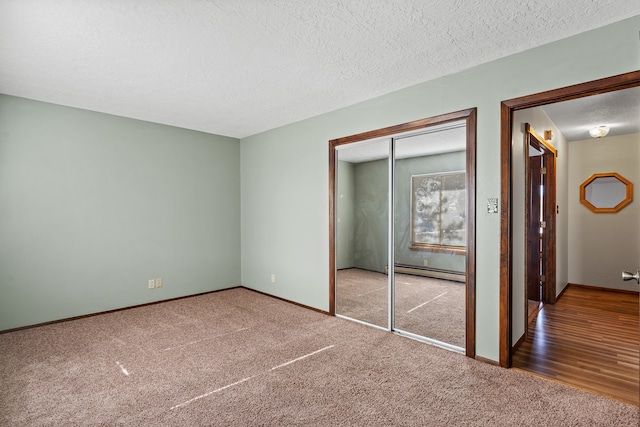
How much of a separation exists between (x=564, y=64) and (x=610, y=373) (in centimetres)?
244

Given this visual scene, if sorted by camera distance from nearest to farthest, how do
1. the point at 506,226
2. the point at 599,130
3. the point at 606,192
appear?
1. the point at 506,226
2. the point at 599,130
3. the point at 606,192

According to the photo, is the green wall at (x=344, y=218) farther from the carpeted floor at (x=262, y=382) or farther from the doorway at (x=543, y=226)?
the doorway at (x=543, y=226)

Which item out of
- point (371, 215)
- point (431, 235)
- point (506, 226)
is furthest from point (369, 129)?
point (506, 226)

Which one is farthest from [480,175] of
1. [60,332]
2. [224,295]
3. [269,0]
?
[60,332]

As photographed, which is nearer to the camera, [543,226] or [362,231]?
[362,231]

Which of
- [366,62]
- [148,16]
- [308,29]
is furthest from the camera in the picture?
[366,62]

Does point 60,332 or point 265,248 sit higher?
point 265,248

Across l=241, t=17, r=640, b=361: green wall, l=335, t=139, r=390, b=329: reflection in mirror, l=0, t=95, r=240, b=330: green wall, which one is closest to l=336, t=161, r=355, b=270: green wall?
l=335, t=139, r=390, b=329: reflection in mirror

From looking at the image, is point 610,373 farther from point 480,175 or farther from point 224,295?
point 224,295

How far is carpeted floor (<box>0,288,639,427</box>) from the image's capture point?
203cm

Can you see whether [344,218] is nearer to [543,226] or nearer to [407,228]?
[407,228]

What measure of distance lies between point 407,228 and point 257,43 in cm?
231

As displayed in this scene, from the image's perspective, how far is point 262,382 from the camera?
2.45 m

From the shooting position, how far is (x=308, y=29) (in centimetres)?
227
